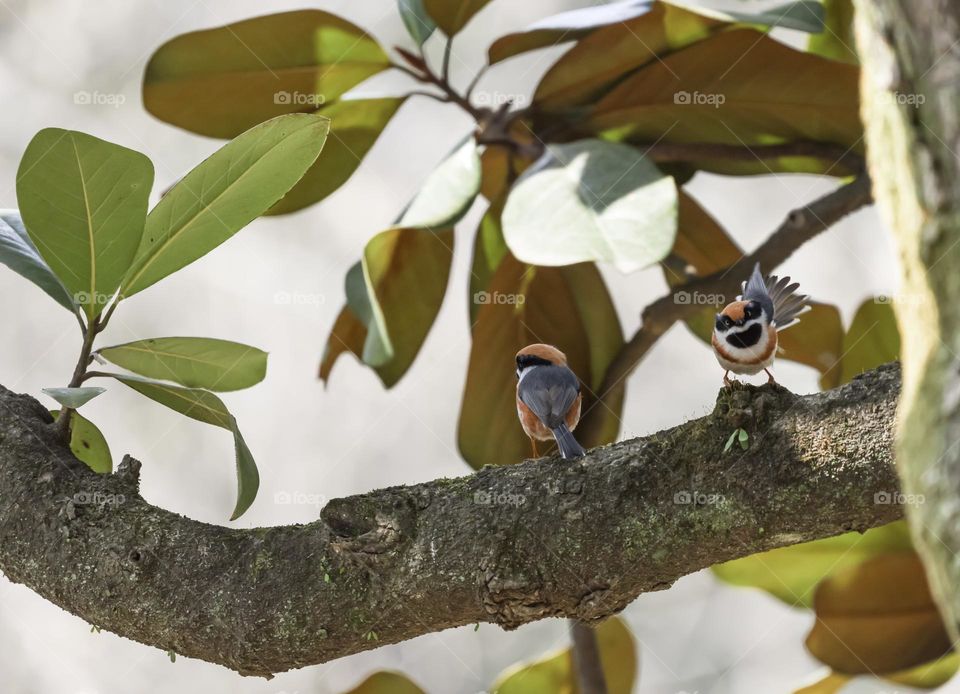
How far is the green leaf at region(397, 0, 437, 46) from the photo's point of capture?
1480 mm

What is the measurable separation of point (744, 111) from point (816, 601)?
867mm

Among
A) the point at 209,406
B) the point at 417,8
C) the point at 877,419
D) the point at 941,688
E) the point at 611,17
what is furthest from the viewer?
the point at 941,688

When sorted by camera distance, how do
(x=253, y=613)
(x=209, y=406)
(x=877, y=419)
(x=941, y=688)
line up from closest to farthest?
(x=877, y=419), (x=253, y=613), (x=209, y=406), (x=941, y=688)

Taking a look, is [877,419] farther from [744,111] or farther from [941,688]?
[941,688]

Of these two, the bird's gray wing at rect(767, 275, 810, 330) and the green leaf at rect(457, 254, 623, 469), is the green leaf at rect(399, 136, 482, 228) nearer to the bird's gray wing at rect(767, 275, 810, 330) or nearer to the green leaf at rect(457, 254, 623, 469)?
the green leaf at rect(457, 254, 623, 469)

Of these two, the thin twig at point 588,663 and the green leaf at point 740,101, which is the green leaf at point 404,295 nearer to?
the green leaf at point 740,101

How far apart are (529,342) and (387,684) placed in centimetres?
69

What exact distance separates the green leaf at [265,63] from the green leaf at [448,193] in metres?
0.34

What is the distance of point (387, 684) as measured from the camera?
161cm

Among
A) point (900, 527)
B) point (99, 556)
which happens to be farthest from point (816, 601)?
point (99, 556)

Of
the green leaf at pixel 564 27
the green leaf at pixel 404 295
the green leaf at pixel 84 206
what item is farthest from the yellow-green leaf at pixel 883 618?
the green leaf at pixel 84 206

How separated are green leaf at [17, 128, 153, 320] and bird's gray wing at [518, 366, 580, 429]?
51cm

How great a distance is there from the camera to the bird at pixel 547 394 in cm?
101

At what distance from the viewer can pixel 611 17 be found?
4.38 feet
